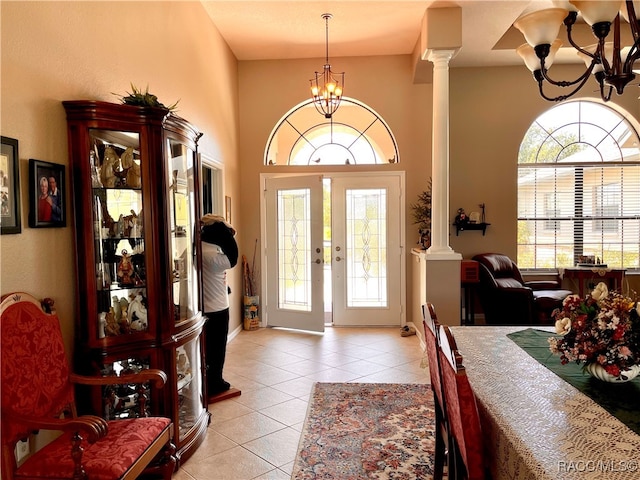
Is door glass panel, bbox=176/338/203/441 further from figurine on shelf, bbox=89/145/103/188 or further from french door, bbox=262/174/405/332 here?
french door, bbox=262/174/405/332

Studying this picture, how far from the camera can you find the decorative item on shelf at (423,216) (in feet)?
18.5

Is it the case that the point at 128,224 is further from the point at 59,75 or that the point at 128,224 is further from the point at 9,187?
the point at 59,75

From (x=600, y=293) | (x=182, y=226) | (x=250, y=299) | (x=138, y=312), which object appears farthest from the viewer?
(x=250, y=299)

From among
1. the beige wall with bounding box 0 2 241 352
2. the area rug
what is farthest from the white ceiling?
the area rug

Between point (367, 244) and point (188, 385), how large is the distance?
3.60m

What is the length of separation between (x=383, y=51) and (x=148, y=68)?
342 centimetres

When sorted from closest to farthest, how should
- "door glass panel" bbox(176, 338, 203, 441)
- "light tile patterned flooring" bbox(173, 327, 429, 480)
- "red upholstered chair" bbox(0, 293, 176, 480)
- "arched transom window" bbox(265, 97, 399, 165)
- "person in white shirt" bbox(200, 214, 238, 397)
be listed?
"red upholstered chair" bbox(0, 293, 176, 480) → "light tile patterned flooring" bbox(173, 327, 429, 480) → "door glass panel" bbox(176, 338, 203, 441) → "person in white shirt" bbox(200, 214, 238, 397) → "arched transom window" bbox(265, 97, 399, 165)

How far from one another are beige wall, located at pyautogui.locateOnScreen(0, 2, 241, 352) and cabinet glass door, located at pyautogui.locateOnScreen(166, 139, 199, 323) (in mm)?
545

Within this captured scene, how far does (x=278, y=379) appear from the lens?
13.4 feet

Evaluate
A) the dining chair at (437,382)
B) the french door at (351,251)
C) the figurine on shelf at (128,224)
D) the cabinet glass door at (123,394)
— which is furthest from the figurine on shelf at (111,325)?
the french door at (351,251)

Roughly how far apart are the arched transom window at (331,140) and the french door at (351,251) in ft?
1.44

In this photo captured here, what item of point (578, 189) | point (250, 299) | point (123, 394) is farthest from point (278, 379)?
point (578, 189)

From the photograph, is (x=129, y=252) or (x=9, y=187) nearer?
(x=9, y=187)

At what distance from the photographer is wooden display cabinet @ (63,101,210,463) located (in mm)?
2287
